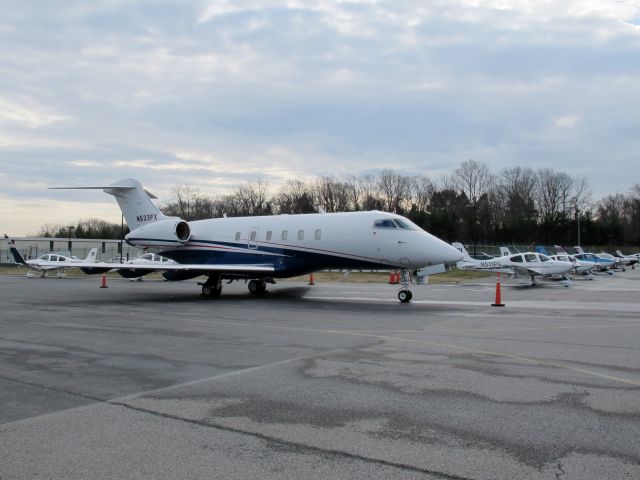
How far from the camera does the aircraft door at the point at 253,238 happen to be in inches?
867

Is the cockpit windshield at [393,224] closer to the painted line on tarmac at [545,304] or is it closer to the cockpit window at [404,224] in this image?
the cockpit window at [404,224]

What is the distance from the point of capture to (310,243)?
20250 millimetres

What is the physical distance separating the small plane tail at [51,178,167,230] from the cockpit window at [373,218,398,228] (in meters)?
10.8

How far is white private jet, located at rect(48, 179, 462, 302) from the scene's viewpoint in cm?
1834

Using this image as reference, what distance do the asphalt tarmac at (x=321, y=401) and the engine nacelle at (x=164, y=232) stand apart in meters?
10.6

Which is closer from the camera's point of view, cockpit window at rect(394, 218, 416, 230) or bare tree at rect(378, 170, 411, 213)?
cockpit window at rect(394, 218, 416, 230)

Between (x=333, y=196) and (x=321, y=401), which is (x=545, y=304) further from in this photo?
(x=333, y=196)

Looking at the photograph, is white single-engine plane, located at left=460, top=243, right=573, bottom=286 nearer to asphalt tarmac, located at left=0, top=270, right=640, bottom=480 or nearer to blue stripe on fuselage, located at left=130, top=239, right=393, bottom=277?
blue stripe on fuselage, located at left=130, top=239, right=393, bottom=277

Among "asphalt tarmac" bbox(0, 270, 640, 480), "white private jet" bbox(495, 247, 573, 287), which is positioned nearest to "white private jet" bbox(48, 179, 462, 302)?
"asphalt tarmac" bbox(0, 270, 640, 480)

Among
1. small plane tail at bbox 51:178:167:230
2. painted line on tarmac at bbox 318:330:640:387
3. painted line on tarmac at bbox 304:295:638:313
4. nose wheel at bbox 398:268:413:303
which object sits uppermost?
small plane tail at bbox 51:178:167:230

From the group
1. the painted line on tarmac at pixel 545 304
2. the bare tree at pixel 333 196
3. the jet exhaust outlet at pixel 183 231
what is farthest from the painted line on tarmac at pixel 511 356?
the bare tree at pixel 333 196

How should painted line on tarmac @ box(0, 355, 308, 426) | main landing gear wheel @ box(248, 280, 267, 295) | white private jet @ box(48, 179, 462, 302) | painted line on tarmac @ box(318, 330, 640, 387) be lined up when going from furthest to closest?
main landing gear wheel @ box(248, 280, 267, 295) < white private jet @ box(48, 179, 462, 302) < painted line on tarmac @ box(318, 330, 640, 387) < painted line on tarmac @ box(0, 355, 308, 426)

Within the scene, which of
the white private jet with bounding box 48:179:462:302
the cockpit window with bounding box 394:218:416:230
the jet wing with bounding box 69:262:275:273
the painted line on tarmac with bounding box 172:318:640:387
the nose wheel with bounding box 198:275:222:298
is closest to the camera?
the painted line on tarmac with bounding box 172:318:640:387

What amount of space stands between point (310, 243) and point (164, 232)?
692 cm
